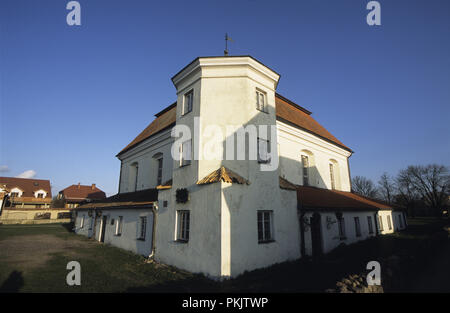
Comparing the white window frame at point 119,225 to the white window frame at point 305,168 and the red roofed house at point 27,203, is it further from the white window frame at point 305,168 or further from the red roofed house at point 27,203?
the red roofed house at point 27,203

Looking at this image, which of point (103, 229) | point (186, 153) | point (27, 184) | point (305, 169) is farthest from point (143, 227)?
point (27, 184)

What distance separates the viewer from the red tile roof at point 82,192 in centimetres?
4831

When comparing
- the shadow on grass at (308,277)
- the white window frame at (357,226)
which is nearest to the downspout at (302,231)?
the shadow on grass at (308,277)

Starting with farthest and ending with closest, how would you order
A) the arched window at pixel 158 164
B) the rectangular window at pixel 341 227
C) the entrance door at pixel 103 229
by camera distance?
1. the entrance door at pixel 103 229
2. the arched window at pixel 158 164
3. the rectangular window at pixel 341 227

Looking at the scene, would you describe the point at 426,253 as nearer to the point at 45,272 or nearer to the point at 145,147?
the point at 45,272

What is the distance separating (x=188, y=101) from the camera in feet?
37.2

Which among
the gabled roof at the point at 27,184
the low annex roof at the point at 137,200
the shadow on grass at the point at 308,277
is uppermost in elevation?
the gabled roof at the point at 27,184

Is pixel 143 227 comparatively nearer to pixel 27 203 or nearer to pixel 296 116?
pixel 296 116

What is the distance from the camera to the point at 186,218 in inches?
379

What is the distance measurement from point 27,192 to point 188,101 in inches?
2265

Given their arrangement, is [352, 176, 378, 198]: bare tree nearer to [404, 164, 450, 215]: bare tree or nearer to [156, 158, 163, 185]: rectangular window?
[404, 164, 450, 215]: bare tree

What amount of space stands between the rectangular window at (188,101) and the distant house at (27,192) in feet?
177

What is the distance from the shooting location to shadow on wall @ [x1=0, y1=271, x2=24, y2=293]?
7.07 m

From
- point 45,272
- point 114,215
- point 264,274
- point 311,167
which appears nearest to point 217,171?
point 264,274
